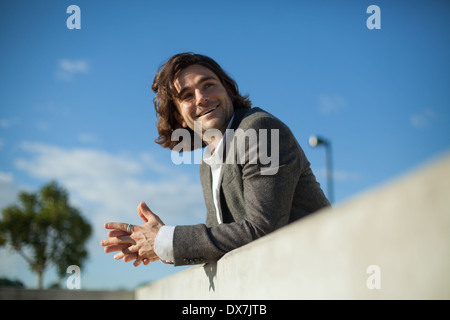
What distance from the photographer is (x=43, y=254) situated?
117 feet

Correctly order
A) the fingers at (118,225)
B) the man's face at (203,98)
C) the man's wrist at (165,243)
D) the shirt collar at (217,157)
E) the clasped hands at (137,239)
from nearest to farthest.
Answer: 1. the man's wrist at (165,243)
2. the clasped hands at (137,239)
3. the fingers at (118,225)
4. the shirt collar at (217,157)
5. the man's face at (203,98)

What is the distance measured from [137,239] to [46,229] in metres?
37.1

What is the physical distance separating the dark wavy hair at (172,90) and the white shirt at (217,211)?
0.77m

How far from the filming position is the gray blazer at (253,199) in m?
2.51

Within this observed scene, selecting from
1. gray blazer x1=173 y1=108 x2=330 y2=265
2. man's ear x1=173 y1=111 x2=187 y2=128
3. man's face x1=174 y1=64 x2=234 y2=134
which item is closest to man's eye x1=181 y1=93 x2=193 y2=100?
man's face x1=174 y1=64 x2=234 y2=134

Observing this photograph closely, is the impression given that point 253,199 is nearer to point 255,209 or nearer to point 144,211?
point 255,209

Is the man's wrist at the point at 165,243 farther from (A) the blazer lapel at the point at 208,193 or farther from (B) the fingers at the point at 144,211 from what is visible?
(A) the blazer lapel at the point at 208,193

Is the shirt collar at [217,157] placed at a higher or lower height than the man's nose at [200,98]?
lower

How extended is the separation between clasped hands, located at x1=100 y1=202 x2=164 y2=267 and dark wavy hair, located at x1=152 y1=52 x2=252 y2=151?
1.38 m

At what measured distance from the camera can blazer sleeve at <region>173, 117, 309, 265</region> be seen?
2.50 metres

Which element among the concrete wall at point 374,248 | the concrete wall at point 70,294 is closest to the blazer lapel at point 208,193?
the concrete wall at point 374,248

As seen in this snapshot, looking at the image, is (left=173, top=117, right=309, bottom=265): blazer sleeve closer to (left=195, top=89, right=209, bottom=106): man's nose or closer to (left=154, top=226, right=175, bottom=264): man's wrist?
(left=154, top=226, right=175, bottom=264): man's wrist

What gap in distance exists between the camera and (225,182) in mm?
3033

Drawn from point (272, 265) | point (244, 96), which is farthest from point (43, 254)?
point (272, 265)
